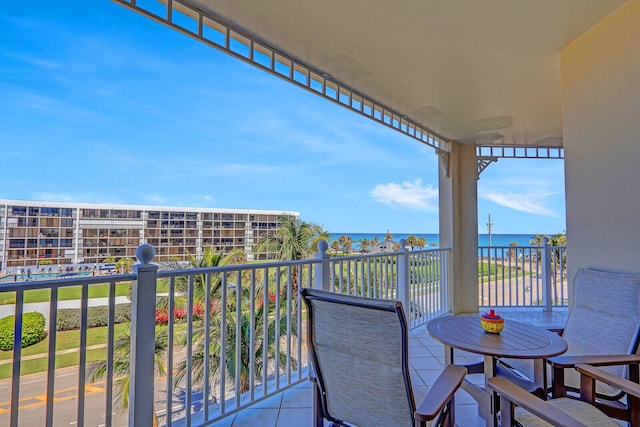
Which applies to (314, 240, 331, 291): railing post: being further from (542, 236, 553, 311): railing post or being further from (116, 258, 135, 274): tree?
(542, 236, 553, 311): railing post

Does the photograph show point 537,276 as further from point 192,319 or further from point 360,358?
point 192,319

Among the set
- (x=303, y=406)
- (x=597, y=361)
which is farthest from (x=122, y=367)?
(x=597, y=361)

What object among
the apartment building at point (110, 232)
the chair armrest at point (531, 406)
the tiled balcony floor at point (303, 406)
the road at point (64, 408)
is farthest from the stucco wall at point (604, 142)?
the apartment building at point (110, 232)

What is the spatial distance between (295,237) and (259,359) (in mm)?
5477

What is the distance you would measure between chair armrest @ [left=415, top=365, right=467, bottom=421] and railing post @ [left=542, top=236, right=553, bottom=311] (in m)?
4.95

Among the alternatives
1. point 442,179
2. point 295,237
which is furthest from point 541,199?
point 442,179

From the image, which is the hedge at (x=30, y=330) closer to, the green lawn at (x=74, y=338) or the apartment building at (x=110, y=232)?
the green lawn at (x=74, y=338)

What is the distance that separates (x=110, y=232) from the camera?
1321 cm

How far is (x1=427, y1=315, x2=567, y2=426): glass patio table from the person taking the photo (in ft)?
5.77

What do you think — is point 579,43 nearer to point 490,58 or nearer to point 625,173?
point 490,58

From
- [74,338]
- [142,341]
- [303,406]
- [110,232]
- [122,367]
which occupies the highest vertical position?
[110,232]

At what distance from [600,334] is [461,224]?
3.37m

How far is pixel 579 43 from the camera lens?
2646 mm

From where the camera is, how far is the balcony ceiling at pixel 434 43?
232 centimetres
